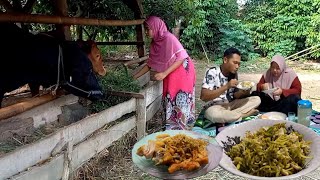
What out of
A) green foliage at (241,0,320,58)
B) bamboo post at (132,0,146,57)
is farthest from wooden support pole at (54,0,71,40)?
green foliage at (241,0,320,58)

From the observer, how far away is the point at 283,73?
17.1 ft

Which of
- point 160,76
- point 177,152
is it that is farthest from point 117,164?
point 177,152

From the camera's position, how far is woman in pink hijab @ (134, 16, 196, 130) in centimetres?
438

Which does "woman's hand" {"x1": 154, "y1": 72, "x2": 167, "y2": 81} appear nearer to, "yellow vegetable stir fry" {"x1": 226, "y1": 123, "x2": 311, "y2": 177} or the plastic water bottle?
the plastic water bottle

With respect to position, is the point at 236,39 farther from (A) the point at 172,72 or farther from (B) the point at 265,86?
(A) the point at 172,72

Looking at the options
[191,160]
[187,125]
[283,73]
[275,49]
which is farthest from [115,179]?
[275,49]

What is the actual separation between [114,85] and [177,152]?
2488mm

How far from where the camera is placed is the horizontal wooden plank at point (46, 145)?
233 centimetres

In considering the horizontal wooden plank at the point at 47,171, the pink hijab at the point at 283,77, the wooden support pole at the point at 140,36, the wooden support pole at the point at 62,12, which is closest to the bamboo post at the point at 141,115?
the wooden support pole at the point at 62,12

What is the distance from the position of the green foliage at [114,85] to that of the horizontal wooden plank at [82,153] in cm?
33

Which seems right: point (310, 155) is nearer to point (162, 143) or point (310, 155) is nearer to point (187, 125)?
point (162, 143)

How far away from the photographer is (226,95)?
504cm

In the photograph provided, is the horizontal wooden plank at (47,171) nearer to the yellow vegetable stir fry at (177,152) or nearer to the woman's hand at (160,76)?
the yellow vegetable stir fry at (177,152)

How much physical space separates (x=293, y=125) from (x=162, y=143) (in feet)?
3.27
